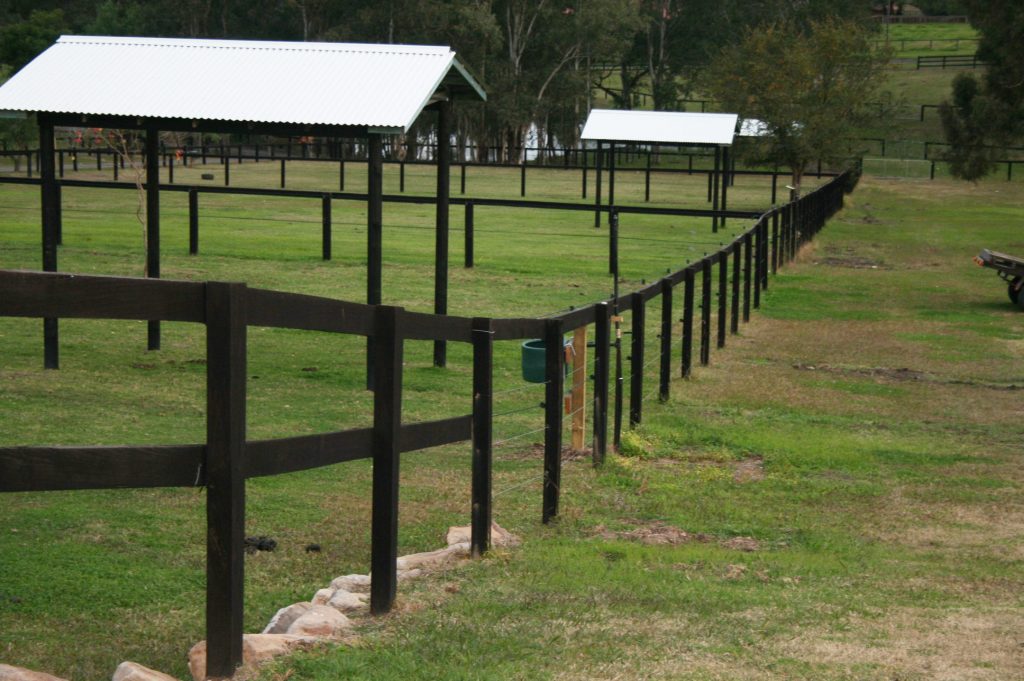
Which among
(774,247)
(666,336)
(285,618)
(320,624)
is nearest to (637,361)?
(666,336)

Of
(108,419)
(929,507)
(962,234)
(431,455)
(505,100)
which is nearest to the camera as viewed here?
(929,507)

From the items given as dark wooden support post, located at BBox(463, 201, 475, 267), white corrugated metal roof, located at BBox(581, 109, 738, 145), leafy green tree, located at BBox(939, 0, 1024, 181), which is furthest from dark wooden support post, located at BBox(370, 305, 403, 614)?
white corrugated metal roof, located at BBox(581, 109, 738, 145)

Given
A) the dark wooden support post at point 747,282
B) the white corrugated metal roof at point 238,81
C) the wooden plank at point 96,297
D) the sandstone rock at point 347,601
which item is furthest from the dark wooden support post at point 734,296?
the wooden plank at point 96,297

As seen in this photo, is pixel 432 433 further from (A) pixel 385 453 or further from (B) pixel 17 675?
(B) pixel 17 675

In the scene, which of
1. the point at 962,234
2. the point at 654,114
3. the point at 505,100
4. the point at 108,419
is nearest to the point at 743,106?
the point at 654,114

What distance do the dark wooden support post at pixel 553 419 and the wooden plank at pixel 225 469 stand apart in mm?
3646

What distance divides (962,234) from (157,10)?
2258 inches

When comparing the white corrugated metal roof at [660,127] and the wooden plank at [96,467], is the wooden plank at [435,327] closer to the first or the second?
the wooden plank at [96,467]

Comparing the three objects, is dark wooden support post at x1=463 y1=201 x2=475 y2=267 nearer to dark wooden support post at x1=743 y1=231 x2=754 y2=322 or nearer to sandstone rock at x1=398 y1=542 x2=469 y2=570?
dark wooden support post at x1=743 y1=231 x2=754 y2=322

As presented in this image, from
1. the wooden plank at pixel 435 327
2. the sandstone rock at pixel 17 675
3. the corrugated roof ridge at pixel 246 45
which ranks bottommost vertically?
the sandstone rock at pixel 17 675

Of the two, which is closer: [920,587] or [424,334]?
[424,334]

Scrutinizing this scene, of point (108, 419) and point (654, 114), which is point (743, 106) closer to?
point (654, 114)

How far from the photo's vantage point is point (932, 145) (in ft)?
263

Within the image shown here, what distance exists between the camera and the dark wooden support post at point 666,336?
1223cm
